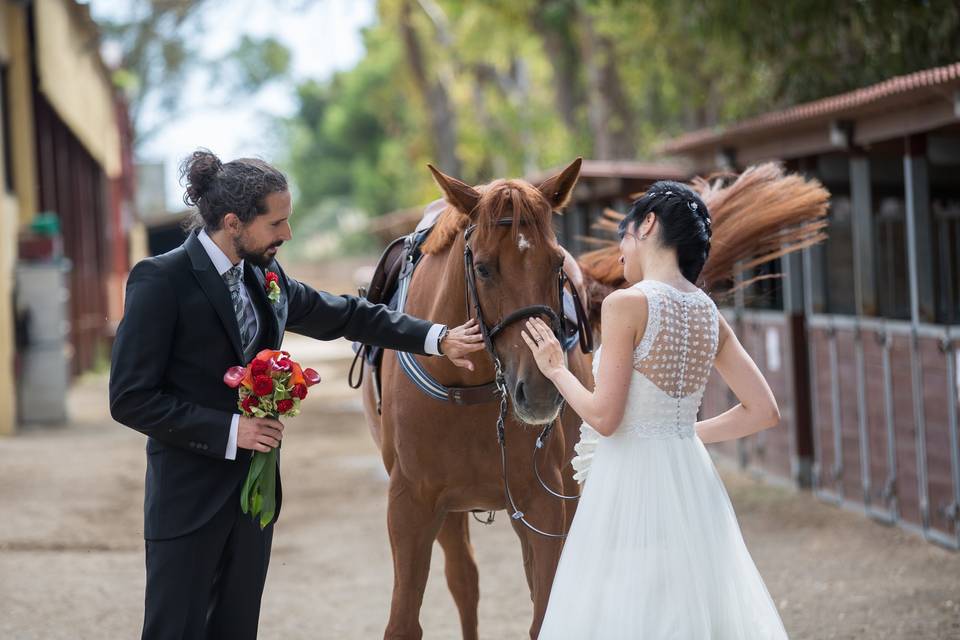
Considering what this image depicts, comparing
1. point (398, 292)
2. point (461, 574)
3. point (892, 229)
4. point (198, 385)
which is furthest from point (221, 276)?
point (892, 229)

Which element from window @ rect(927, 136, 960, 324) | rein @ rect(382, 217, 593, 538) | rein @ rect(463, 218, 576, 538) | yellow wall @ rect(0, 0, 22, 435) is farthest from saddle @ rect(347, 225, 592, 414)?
yellow wall @ rect(0, 0, 22, 435)

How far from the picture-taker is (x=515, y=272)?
3.75 metres

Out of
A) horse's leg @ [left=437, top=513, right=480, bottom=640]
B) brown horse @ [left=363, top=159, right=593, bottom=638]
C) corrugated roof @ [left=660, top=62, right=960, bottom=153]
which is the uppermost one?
corrugated roof @ [left=660, top=62, right=960, bottom=153]

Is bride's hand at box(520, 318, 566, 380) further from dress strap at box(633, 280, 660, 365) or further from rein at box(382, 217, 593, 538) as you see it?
dress strap at box(633, 280, 660, 365)

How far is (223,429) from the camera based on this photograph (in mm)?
3332

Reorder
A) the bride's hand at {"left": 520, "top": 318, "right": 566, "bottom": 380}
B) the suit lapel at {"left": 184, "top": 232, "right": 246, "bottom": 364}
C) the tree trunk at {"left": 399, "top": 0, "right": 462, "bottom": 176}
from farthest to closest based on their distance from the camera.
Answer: the tree trunk at {"left": 399, "top": 0, "right": 462, "bottom": 176} < the bride's hand at {"left": 520, "top": 318, "right": 566, "bottom": 380} < the suit lapel at {"left": 184, "top": 232, "right": 246, "bottom": 364}

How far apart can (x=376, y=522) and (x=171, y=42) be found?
1315 inches

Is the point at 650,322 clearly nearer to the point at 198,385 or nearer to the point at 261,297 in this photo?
the point at 261,297

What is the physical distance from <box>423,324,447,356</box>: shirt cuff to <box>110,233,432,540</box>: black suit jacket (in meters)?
0.72

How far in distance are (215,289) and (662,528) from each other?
144 cm

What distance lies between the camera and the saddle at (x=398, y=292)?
421cm

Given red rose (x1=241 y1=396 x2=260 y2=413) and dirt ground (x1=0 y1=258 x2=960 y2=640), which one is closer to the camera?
red rose (x1=241 y1=396 x2=260 y2=413)

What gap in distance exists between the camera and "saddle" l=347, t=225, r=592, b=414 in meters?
4.21

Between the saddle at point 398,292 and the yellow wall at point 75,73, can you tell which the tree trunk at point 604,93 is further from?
the saddle at point 398,292
